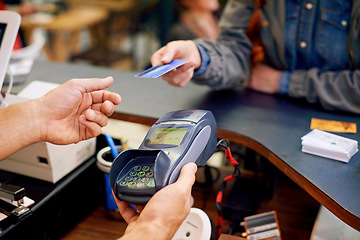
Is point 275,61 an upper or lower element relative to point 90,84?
lower

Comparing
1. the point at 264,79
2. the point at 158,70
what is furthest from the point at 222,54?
the point at 158,70

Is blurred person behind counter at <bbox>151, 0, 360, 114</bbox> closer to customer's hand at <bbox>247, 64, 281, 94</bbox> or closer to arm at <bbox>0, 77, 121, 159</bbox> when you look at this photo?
customer's hand at <bbox>247, 64, 281, 94</bbox>

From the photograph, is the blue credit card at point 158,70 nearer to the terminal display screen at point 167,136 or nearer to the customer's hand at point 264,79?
the terminal display screen at point 167,136

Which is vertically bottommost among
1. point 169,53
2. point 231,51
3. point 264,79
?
point 264,79

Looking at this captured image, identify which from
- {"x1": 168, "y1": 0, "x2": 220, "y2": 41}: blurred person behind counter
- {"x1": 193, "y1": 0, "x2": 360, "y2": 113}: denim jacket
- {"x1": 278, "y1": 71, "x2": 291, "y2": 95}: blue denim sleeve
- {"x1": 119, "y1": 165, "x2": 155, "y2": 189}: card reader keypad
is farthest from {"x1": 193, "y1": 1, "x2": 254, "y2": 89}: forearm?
{"x1": 168, "y1": 0, "x2": 220, "y2": 41}: blurred person behind counter

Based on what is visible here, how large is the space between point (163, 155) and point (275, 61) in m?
0.85

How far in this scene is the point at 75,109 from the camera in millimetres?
1039

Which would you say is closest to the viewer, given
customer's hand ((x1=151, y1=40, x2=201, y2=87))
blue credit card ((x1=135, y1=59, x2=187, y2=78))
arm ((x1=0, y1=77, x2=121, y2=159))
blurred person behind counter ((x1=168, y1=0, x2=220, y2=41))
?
blue credit card ((x1=135, y1=59, x2=187, y2=78))

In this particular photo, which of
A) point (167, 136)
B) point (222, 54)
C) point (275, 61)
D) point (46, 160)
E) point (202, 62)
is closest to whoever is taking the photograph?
point (167, 136)

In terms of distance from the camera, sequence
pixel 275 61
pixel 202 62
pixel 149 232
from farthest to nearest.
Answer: pixel 275 61
pixel 202 62
pixel 149 232

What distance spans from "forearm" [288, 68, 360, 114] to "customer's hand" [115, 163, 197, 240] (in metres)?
0.69

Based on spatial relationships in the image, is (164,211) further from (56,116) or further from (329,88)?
(329,88)

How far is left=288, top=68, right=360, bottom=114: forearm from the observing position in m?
1.21

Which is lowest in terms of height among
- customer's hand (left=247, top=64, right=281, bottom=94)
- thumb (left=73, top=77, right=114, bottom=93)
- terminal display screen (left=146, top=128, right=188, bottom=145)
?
customer's hand (left=247, top=64, right=281, bottom=94)
